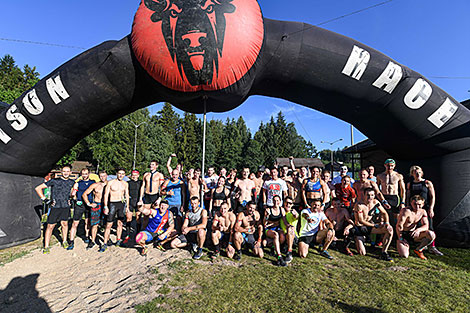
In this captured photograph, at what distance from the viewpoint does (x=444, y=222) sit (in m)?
5.12

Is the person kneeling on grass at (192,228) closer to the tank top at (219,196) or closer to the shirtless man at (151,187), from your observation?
the tank top at (219,196)

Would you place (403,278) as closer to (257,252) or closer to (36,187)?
(257,252)

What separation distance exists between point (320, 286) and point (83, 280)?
13.0ft

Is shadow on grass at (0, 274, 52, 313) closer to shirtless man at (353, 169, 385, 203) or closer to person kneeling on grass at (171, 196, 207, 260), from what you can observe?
person kneeling on grass at (171, 196, 207, 260)

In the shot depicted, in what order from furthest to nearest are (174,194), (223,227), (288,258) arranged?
(174,194) → (223,227) → (288,258)

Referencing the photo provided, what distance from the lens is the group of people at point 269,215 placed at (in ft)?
16.0

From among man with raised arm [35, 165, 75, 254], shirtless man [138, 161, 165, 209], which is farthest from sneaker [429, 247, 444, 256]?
man with raised arm [35, 165, 75, 254]

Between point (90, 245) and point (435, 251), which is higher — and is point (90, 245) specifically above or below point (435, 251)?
below

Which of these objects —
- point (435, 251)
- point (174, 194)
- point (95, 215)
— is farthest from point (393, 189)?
point (95, 215)

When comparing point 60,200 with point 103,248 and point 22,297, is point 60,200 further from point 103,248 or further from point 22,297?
point 22,297

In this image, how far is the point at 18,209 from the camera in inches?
217

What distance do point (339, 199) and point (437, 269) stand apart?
7.27 ft

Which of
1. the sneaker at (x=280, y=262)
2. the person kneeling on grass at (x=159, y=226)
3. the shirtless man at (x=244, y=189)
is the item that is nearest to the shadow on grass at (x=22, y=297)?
the person kneeling on grass at (x=159, y=226)

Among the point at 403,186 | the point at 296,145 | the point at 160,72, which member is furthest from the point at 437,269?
the point at 296,145
